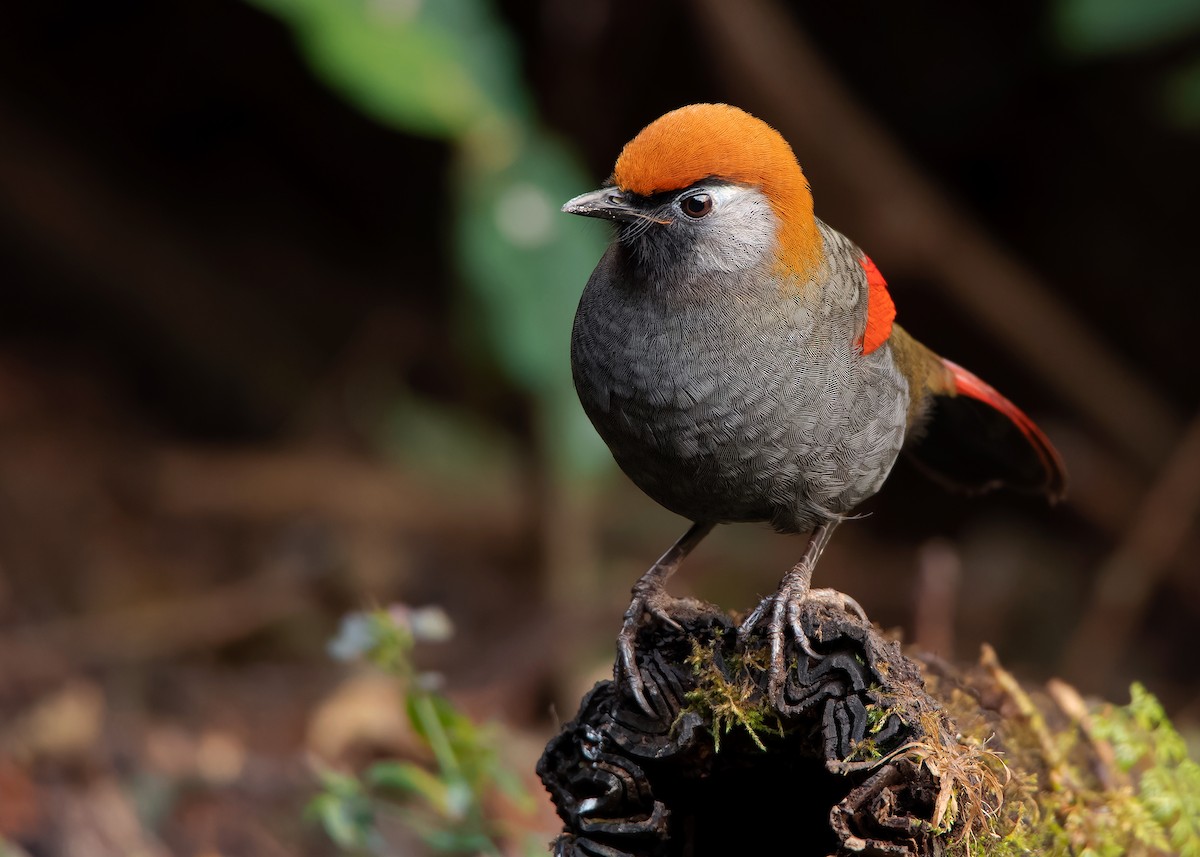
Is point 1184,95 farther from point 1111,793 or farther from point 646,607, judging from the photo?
point 646,607

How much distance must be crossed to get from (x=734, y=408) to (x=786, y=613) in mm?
490

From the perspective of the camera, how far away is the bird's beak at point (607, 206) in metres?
3.27

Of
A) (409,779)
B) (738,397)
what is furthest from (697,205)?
(409,779)

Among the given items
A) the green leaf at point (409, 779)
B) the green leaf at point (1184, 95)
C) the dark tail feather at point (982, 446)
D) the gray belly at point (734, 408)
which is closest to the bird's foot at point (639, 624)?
the gray belly at point (734, 408)

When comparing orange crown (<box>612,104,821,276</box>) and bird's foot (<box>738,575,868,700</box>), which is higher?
orange crown (<box>612,104,821,276</box>)

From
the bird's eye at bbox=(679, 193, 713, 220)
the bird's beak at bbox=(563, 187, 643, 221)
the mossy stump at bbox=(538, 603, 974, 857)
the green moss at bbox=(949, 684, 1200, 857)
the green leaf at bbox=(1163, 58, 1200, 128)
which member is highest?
the green leaf at bbox=(1163, 58, 1200, 128)

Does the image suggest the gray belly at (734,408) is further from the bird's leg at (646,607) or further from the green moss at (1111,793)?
the green moss at (1111,793)

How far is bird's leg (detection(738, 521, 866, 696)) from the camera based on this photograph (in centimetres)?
285

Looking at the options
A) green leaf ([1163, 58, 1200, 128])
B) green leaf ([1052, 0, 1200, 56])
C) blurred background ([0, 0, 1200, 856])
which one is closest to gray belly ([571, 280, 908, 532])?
blurred background ([0, 0, 1200, 856])

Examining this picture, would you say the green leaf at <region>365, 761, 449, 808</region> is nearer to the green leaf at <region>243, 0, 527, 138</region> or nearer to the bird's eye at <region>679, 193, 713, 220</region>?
the bird's eye at <region>679, 193, 713, 220</region>

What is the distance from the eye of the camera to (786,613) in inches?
116

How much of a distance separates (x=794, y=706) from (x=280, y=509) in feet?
14.7

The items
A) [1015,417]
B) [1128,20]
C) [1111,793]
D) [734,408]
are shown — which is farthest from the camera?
[1128,20]

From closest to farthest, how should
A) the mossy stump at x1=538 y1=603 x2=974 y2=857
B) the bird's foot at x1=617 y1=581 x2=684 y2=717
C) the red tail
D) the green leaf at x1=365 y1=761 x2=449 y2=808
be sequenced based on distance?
the mossy stump at x1=538 y1=603 x2=974 y2=857, the bird's foot at x1=617 y1=581 x2=684 y2=717, the green leaf at x1=365 y1=761 x2=449 y2=808, the red tail
